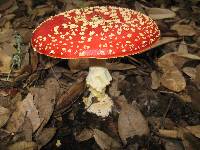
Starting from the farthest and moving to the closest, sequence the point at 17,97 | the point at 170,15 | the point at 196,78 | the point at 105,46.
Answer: the point at 170,15
the point at 196,78
the point at 17,97
the point at 105,46

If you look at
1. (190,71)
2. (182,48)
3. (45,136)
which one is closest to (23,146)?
(45,136)

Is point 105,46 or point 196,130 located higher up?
point 105,46

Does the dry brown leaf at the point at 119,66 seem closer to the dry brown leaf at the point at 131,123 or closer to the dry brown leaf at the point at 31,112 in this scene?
the dry brown leaf at the point at 131,123

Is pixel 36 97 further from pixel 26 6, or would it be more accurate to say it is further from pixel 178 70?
pixel 26 6

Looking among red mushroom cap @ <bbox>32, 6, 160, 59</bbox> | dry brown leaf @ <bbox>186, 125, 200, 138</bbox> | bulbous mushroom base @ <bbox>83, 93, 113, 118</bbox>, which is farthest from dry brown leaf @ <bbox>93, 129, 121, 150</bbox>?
red mushroom cap @ <bbox>32, 6, 160, 59</bbox>

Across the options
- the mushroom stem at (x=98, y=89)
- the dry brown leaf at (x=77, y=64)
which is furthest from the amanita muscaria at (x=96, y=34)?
the dry brown leaf at (x=77, y=64)

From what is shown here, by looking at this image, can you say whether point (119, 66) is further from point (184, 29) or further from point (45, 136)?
point (45, 136)

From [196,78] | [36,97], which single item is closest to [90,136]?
[36,97]
